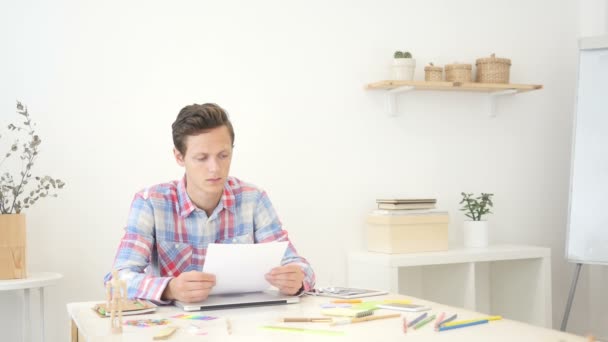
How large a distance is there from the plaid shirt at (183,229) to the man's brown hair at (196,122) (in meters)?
0.15

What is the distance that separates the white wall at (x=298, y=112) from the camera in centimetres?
308

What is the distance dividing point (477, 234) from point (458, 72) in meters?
0.86

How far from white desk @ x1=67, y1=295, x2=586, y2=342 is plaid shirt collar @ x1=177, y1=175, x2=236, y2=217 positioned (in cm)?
51

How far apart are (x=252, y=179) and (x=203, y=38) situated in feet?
2.31

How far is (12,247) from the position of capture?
2.68 metres

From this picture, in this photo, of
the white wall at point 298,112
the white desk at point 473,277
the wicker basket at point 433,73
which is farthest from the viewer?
the wicker basket at point 433,73

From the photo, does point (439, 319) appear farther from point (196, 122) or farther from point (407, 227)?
point (407, 227)

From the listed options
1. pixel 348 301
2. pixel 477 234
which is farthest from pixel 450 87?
pixel 348 301

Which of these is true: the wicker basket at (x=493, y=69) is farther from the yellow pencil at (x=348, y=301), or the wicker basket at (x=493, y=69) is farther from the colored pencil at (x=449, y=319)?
the colored pencil at (x=449, y=319)

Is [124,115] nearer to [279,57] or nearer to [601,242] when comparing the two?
[279,57]

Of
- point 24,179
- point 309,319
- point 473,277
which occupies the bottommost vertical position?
point 473,277

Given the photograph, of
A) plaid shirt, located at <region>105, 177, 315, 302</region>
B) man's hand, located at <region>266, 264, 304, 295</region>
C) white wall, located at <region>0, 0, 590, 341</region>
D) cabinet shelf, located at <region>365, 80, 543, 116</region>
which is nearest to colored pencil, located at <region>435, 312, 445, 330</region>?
man's hand, located at <region>266, 264, 304, 295</region>

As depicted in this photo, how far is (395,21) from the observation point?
12.5 feet

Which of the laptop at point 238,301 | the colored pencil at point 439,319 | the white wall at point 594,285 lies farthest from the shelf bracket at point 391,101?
the colored pencil at point 439,319
